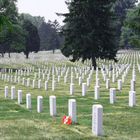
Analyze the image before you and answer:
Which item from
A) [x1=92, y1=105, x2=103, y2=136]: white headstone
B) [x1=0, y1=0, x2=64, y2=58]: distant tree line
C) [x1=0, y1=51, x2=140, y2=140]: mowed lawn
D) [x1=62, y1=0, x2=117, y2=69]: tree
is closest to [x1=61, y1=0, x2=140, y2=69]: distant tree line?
[x1=62, y1=0, x2=117, y2=69]: tree

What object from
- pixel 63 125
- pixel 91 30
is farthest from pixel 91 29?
pixel 63 125

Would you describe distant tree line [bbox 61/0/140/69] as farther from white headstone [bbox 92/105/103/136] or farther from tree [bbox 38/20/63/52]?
tree [bbox 38/20/63/52]

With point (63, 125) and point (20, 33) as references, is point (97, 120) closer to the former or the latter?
point (63, 125)

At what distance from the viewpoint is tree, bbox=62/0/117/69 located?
53000 mm

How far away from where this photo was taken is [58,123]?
13828mm

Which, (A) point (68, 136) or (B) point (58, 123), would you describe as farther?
(B) point (58, 123)

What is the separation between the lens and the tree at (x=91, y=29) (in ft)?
174

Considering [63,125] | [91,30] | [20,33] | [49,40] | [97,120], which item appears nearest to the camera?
[97,120]

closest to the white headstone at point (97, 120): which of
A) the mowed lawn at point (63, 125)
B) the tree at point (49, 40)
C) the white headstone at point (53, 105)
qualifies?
the mowed lawn at point (63, 125)

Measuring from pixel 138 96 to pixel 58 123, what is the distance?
9.54 meters

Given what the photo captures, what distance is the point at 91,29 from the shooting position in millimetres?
53562

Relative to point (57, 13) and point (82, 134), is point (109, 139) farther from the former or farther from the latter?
point (57, 13)

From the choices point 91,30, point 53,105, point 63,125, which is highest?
point 91,30

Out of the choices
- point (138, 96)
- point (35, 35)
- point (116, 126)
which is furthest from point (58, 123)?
point (35, 35)
